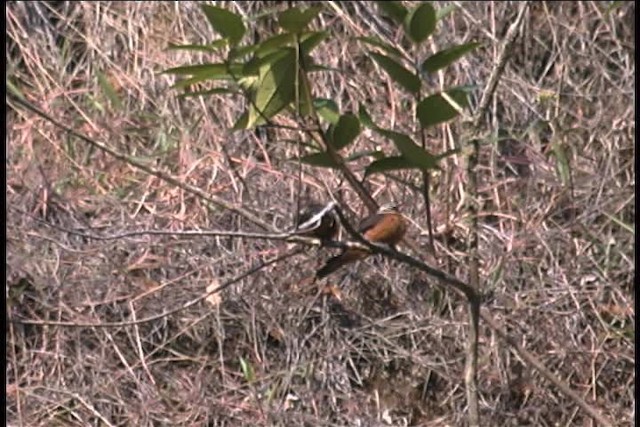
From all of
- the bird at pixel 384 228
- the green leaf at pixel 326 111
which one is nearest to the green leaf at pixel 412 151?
the green leaf at pixel 326 111

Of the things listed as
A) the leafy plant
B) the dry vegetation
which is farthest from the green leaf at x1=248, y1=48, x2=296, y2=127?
the dry vegetation

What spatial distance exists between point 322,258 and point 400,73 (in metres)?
2.24

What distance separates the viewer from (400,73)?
5.95 feet

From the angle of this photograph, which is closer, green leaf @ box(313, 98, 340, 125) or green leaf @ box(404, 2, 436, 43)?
green leaf @ box(404, 2, 436, 43)

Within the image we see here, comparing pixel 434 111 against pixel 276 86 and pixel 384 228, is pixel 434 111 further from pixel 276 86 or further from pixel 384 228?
pixel 384 228

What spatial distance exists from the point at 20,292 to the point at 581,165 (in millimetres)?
1896

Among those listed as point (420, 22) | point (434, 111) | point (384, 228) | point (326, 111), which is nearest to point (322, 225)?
point (326, 111)

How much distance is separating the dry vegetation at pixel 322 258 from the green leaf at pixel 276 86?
1.76 metres

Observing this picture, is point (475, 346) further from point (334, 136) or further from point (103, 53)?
point (103, 53)

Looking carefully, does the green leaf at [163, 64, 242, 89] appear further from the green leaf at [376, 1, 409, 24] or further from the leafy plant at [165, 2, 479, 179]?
the green leaf at [376, 1, 409, 24]

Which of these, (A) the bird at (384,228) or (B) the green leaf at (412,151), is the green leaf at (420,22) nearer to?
(B) the green leaf at (412,151)

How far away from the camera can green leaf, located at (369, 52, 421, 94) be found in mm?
1778

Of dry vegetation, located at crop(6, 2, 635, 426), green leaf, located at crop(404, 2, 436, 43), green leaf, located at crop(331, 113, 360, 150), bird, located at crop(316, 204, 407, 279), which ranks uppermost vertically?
green leaf, located at crop(404, 2, 436, 43)

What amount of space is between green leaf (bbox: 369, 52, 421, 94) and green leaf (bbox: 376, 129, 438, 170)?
74mm
